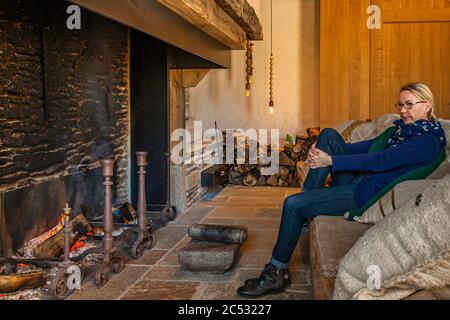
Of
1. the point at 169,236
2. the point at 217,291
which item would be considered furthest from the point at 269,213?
the point at 217,291

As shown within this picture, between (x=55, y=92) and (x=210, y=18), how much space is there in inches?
43.8

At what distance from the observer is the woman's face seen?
253cm

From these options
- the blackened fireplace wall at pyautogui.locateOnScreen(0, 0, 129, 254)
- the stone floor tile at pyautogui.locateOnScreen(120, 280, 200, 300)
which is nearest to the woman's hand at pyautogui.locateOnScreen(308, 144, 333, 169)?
the stone floor tile at pyautogui.locateOnScreen(120, 280, 200, 300)

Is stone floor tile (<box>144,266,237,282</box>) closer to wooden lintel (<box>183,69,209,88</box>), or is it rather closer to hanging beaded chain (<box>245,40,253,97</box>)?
wooden lintel (<box>183,69,209,88</box>)

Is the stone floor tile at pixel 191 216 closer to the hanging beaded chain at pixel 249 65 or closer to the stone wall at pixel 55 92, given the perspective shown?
the stone wall at pixel 55 92

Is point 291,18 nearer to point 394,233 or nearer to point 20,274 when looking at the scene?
point 20,274

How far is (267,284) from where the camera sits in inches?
105

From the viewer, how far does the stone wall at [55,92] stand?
2.94 metres

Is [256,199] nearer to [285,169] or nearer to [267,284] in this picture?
[285,169]

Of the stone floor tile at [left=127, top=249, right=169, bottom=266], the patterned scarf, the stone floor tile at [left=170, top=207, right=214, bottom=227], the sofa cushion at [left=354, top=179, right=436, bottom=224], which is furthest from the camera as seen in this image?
the stone floor tile at [left=170, top=207, right=214, bottom=227]

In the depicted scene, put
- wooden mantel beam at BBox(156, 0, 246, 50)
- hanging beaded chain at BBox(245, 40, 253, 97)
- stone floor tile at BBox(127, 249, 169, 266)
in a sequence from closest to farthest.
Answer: wooden mantel beam at BBox(156, 0, 246, 50) → stone floor tile at BBox(127, 249, 169, 266) → hanging beaded chain at BBox(245, 40, 253, 97)
